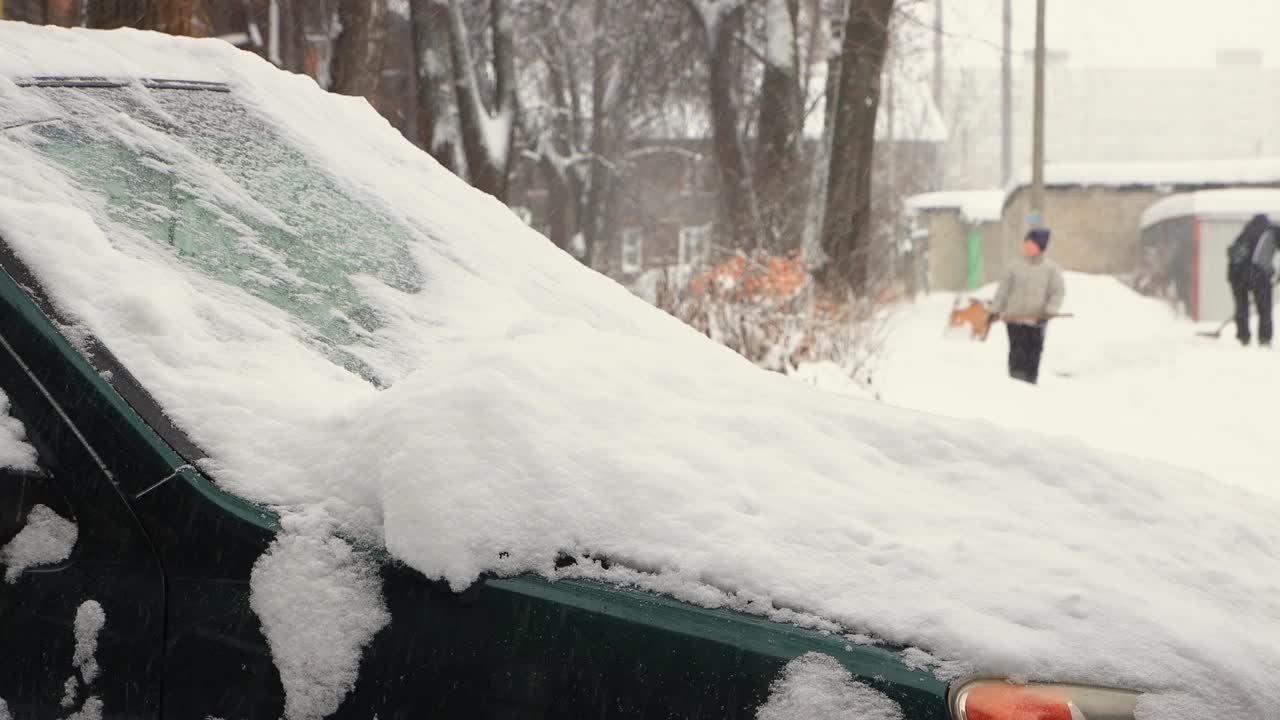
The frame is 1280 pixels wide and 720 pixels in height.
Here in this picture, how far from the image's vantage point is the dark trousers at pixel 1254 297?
1546 cm

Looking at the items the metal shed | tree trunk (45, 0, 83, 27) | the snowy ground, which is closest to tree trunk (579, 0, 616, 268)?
the metal shed

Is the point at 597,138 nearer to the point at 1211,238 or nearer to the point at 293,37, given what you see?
the point at 293,37

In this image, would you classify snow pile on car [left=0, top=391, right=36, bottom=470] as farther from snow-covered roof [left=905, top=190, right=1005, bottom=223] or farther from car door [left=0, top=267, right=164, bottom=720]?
snow-covered roof [left=905, top=190, right=1005, bottom=223]

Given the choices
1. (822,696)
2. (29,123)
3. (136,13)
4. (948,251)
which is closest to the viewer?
(822,696)

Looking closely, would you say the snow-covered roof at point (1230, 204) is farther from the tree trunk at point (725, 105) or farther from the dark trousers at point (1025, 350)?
the dark trousers at point (1025, 350)

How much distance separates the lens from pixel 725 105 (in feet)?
59.4

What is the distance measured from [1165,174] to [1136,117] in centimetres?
5288

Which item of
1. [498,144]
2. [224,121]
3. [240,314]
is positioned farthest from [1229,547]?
[498,144]

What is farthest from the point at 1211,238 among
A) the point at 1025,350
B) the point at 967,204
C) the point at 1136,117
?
the point at 1136,117

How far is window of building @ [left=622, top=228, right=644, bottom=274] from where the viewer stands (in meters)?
50.0

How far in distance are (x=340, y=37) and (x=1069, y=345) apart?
10546 millimetres

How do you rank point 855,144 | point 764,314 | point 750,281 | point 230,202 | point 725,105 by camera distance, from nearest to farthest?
point 230,202 < point 764,314 < point 750,281 < point 855,144 < point 725,105

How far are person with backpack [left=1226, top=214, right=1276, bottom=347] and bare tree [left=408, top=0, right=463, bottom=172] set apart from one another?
9.43m

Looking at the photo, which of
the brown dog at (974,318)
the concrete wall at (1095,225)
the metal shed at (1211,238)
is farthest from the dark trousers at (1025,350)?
the concrete wall at (1095,225)
